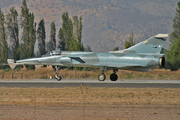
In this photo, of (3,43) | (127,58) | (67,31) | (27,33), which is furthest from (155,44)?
(67,31)

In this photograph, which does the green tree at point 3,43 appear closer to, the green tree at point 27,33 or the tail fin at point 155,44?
the green tree at point 27,33

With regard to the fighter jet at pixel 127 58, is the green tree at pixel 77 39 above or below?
above

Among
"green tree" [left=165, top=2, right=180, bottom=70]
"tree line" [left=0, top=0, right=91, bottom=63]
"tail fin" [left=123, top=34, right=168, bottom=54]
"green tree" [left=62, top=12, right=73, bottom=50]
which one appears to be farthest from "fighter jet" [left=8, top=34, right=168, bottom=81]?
"green tree" [left=62, top=12, right=73, bottom=50]

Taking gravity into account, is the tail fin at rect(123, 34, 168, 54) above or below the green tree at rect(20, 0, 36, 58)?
below

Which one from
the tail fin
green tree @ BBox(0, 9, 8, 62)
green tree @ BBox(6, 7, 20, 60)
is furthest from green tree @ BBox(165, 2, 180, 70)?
green tree @ BBox(6, 7, 20, 60)

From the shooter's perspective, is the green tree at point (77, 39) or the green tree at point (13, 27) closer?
the green tree at point (77, 39)

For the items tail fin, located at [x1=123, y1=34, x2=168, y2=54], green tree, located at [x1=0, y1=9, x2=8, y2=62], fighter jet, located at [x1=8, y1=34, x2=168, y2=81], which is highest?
green tree, located at [x1=0, y1=9, x2=8, y2=62]

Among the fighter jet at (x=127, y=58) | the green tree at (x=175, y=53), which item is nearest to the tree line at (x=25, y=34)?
the green tree at (x=175, y=53)

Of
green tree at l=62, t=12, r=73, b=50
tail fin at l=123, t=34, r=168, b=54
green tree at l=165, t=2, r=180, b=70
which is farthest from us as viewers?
green tree at l=62, t=12, r=73, b=50

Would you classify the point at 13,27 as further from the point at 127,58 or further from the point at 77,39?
the point at 127,58

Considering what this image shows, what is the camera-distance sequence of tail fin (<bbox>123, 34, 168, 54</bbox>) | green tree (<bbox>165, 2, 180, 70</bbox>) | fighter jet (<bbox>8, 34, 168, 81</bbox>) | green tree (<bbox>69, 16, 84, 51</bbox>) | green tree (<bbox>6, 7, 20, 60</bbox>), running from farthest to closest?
green tree (<bbox>6, 7, 20, 60</bbox>), green tree (<bbox>69, 16, 84, 51</bbox>), green tree (<bbox>165, 2, 180, 70</bbox>), tail fin (<bbox>123, 34, 168, 54</bbox>), fighter jet (<bbox>8, 34, 168, 81</bbox>)

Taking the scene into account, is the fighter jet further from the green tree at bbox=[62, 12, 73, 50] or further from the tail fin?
the green tree at bbox=[62, 12, 73, 50]

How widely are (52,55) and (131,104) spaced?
11533 mm

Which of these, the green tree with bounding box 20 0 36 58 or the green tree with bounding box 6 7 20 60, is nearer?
the green tree with bounding box 20 0 36 58
